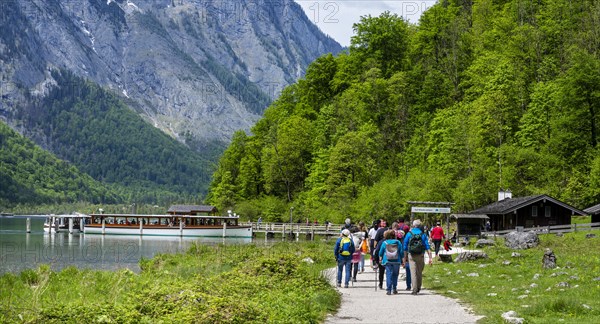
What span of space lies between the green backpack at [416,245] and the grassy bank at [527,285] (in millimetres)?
1495

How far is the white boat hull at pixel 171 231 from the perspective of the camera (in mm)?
101125

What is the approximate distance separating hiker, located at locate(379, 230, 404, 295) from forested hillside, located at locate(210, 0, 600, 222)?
157 ft

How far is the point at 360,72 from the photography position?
105 metres

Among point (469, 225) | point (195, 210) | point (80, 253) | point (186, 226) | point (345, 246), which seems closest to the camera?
point (345, 246)

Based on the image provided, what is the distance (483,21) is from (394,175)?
97.5ft

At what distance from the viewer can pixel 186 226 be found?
109500mm

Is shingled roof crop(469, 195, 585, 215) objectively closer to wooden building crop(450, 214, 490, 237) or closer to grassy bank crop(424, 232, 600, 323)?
wooden building crop(450, 214, 490, 237)

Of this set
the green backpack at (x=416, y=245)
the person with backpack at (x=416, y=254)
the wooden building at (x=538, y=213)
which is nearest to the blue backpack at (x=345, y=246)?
the person with backpack at (x=416, y=254)

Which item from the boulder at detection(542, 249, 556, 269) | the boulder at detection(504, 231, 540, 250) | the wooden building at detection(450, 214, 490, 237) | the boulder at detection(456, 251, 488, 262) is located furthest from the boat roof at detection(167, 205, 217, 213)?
the boulder at detection(542, 249, 556, 269)

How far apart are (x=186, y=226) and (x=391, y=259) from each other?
90153 millimetres

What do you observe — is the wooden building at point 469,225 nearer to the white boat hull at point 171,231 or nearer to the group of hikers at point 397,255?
the group of hikers at point 397,255

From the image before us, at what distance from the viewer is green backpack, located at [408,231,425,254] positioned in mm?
22125

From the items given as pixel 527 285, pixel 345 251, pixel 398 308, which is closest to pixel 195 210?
pixel 345 251

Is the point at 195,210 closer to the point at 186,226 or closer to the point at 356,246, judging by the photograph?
the point at 186,226
